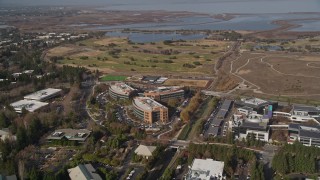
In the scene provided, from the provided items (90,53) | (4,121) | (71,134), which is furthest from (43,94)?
(90,53)

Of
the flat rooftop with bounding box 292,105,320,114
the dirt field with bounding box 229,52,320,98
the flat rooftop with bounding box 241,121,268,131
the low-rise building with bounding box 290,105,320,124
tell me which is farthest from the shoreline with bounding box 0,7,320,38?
the flat rooftop with bounding box 241,121,268,131

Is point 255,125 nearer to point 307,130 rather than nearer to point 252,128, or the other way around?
point 252,128

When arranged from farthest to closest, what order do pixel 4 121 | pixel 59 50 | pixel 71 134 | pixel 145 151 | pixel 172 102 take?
pixel 59 50
pixel 172 102
pixel 4 121
pixel 71 134
pixel 145 151

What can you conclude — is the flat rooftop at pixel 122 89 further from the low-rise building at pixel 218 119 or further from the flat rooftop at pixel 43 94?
the low-rise building at pixel 218 119

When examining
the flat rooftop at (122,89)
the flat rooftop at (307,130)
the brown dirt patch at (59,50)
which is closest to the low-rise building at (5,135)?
the flat rooftop at (122,89)

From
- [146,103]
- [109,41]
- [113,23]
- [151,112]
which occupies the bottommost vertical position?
[151,112]
